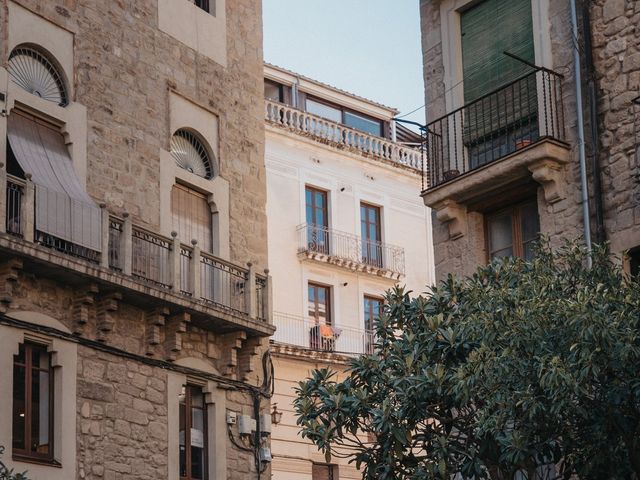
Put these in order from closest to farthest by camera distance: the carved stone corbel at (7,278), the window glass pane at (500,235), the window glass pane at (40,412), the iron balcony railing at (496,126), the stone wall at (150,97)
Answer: the iron balcony railing at (496,126) → the window glass pane at (500,235) → the carved stone corbel at (7,278) → the window glass pane at (40,412) → the stone wall at (150,97)

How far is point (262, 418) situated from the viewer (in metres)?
25.5

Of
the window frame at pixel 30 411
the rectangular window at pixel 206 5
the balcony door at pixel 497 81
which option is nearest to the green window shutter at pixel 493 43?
the balcony door at pixel 497 81

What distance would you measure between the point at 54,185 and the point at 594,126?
27.3 feet

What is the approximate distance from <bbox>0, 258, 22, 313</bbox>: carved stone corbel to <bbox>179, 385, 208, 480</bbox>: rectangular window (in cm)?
444

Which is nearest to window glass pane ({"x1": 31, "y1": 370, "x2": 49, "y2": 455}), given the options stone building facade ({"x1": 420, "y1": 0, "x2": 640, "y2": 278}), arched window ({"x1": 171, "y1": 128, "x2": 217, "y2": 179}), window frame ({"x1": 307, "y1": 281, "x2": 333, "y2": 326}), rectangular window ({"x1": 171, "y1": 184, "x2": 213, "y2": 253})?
rectangular window ({"x1": 171, "y1": 184, "x2": 213, "y2": 253})

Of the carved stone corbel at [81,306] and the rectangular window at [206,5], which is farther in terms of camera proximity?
the rectangular window at [206,5]

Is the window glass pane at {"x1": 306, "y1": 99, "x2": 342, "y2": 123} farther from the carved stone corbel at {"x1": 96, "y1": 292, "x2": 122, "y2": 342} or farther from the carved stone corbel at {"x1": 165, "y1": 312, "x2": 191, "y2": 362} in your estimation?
the carved stone corbel at {"x1": 96, "y1": 292, "x2": 122, "y2": 342}

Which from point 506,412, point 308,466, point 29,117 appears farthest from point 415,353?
point 308,466

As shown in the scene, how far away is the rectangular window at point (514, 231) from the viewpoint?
18.6 meters

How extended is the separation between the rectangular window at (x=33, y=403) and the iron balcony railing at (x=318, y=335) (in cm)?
1265

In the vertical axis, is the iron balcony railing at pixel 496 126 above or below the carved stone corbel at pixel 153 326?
above

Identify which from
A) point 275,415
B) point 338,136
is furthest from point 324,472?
point 338,136

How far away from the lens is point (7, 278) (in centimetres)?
2034

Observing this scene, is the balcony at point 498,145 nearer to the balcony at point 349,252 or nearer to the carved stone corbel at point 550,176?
the carved stone corbel at point 550,176
